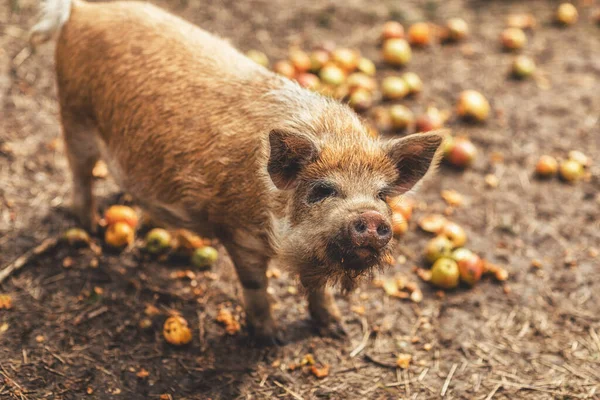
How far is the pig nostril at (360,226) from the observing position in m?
3.61

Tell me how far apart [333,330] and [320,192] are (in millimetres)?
1504

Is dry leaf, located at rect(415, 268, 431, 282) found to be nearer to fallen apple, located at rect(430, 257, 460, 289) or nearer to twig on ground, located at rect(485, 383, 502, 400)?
fallen apple, located at rect(430, 257, 460, 289)

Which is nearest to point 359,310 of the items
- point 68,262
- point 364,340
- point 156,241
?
point 364,340

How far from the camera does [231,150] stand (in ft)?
14.5

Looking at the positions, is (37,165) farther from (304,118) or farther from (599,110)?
(599,110)

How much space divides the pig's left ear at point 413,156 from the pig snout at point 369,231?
60cm

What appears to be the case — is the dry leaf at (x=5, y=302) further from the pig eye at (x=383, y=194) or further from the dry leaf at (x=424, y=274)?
the dry leaf at (x=424, y=274)

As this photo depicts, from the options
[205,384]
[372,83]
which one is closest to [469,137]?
[372,83]

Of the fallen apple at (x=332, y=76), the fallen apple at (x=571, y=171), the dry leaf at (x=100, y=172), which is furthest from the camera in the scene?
the fallen apple at (x=332, y=76)

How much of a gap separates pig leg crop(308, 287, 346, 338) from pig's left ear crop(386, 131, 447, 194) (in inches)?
46.2

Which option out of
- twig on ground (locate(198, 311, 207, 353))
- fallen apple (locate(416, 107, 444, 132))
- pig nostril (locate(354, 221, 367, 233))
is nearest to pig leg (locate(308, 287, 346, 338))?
twig on ground (locate(198, 311, 207, 353))

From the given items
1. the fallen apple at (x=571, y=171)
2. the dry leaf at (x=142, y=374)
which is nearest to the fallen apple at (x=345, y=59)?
the fallen apple at (x=571, y=171)

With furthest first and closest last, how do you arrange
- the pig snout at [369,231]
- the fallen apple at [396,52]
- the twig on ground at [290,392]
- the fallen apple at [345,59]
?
the fallen apple at [396,52] < the fallen apple at [345,59] < the twig on ground at [290,392] < the pig snout at [369,231]

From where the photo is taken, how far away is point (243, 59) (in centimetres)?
496
